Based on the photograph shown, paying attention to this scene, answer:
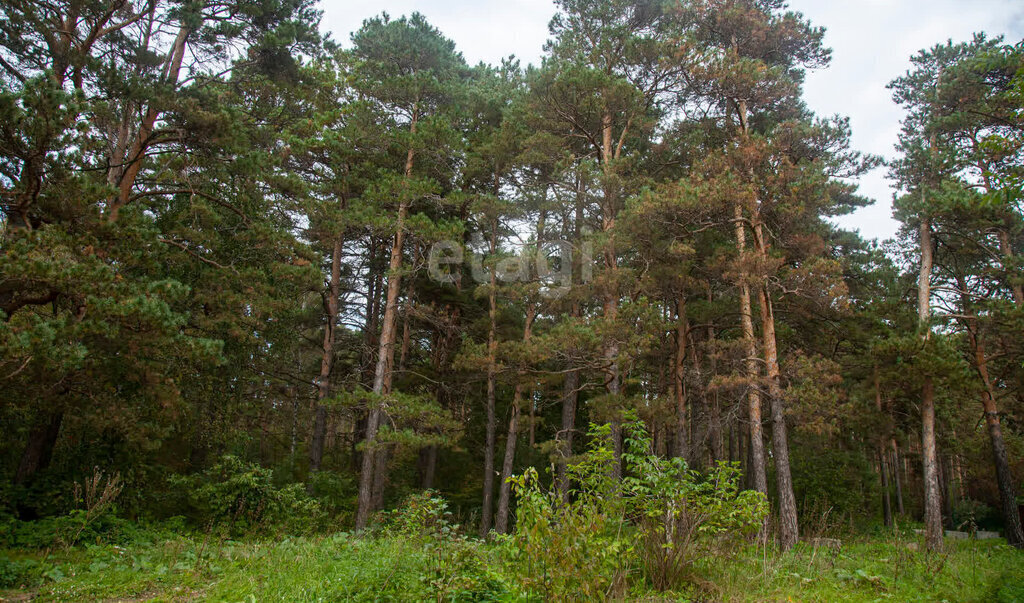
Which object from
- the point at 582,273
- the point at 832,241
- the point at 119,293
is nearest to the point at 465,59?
the point at 582,273

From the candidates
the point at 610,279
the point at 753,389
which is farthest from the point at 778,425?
the point at 610,279

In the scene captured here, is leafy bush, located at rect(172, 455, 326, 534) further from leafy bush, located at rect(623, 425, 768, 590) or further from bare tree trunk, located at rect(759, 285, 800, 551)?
bare tree trunk, located at rect(759, 285, 800, 551)

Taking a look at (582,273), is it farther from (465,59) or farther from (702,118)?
(465,59)

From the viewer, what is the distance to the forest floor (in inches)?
177

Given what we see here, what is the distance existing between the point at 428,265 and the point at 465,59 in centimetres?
1035

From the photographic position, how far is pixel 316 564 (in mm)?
5570

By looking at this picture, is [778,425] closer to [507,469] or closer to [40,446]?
[507,469]

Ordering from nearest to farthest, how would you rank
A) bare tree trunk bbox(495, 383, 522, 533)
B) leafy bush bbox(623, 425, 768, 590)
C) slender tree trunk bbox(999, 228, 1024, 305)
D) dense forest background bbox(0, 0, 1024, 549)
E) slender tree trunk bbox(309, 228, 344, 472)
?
leafy bush bbox(623, 425, 768, 590) < dense forest background bbox(0, 0, 1024, 549) < slender tree trunk bbox(999, 228, 1024, 305) < bare tree trunk bbox(495, 383, 522, 533) < slender tree trunk bbox(309, 228, 344, 472)

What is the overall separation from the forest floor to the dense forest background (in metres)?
1.71

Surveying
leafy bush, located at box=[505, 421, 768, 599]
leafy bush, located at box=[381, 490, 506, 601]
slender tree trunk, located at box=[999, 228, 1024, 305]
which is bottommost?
leafy bush, located at box=[381, 490, 506, 601]

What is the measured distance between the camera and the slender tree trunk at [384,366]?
1279 centimetres

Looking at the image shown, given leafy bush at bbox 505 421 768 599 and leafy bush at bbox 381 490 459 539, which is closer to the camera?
leafy bush at bbox 505 421 768 599

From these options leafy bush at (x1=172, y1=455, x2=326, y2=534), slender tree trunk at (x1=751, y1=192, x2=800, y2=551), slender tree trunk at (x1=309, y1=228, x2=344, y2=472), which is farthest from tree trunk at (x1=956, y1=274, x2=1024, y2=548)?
slender tree trunk at (x1=309, y1=228, x2=344, y2=472)

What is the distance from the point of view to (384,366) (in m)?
13.7
